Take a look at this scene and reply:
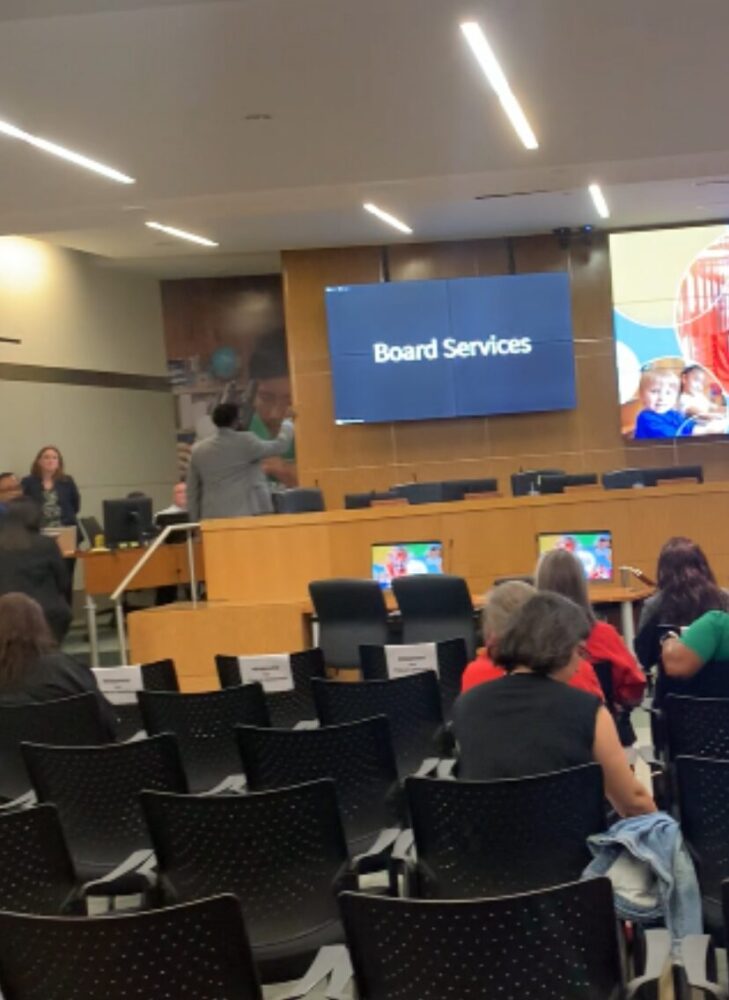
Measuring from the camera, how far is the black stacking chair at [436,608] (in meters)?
8.12

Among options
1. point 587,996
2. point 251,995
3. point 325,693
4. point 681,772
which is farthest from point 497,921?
point 325,693

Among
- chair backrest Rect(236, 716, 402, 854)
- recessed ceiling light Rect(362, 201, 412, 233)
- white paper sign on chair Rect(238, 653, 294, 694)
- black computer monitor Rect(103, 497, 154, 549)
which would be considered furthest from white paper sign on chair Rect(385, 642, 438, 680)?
black computer monitor Rect(103, 497, 154, 549)

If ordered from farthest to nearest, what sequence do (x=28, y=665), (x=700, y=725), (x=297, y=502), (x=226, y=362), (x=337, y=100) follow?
(x=226, y=362) < (x=297, y=502) < (x=337, y=100) < (x=28, y=665) < (x=700, y=725)

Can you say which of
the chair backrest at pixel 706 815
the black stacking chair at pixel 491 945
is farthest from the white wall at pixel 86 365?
the black stacking chair at pixel 491 945

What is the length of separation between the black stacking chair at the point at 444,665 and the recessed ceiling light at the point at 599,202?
6.47 m

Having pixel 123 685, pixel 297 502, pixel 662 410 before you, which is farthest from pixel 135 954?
pixel 662 410

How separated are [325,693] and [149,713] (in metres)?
0.66

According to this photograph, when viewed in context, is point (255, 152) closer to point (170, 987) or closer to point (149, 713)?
point (149, 713)

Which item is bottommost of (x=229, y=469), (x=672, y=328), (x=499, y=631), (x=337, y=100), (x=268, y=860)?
(x=268, y=860)

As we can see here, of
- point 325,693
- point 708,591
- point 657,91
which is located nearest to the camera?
point 325,693

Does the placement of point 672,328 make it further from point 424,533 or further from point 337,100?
point 337,100

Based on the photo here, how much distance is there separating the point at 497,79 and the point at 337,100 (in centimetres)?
82

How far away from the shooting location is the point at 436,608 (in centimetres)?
820

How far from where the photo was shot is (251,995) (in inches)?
107
